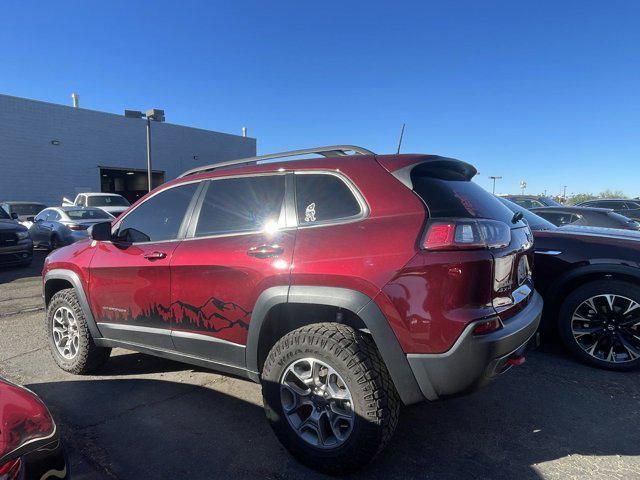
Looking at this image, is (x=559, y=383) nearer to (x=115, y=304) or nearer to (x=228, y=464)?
(x=228, y=464)

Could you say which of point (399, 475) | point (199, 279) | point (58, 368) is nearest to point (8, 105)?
point (58, 368)

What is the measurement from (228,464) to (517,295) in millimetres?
2003

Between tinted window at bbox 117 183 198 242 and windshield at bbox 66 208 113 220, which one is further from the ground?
tinted window at bbox 117 183 198 242

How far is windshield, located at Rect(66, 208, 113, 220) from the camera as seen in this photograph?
12.8 meters

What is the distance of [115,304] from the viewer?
3576 mm

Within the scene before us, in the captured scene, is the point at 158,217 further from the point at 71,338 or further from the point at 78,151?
the point at 78,151

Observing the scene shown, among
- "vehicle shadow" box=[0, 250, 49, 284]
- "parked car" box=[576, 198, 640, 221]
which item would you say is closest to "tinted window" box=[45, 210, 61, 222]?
"vehicle shadow" box=[0, 250, 49, 284]

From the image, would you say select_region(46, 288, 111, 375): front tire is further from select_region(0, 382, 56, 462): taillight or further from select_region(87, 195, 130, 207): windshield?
select_region(87, 195, 130, 207): windshield

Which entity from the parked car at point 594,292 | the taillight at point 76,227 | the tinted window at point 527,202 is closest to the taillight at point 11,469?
the parked car at point 594,292

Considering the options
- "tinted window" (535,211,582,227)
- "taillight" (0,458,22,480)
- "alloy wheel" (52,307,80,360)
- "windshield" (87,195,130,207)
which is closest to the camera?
"taillight" (0,458,22,480)

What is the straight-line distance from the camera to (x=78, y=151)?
78.5ft

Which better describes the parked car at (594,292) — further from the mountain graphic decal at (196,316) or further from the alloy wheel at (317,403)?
the mountain graphic decal at (196,316)

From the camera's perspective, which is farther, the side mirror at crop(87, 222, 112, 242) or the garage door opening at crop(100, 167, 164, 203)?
the garage door opening at crop(100, 167, 164, 203)

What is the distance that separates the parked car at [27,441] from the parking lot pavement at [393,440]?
A: 0.75 meters
